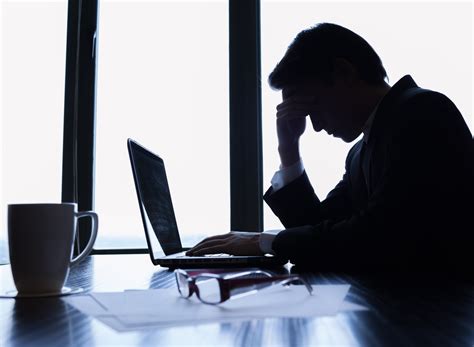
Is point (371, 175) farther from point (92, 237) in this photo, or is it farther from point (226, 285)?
point (226, 285)

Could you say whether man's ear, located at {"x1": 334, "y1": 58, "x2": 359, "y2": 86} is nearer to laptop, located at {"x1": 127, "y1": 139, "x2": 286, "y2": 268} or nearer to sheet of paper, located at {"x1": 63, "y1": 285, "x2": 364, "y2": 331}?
laptop, located at {"x1": 127, "y1": 139, "x2": 286, "y2": 268}

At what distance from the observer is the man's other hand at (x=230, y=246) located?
1.26 metres

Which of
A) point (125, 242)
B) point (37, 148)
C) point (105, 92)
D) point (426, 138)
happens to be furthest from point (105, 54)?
point (426, 138)

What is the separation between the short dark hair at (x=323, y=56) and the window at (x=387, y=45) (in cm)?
57

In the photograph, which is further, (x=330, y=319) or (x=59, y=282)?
(x=59, y=282)

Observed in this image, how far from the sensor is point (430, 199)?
1.16 m

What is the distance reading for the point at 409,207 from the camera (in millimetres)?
1131

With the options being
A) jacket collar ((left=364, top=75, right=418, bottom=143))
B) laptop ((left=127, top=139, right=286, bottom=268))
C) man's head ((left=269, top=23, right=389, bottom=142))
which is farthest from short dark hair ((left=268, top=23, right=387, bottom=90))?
laptop ((left=127, top=139, right=286, bottom=268))

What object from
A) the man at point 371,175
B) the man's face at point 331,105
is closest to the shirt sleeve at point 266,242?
the man at point 371,175

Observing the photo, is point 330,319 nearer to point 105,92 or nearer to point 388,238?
point 388,238

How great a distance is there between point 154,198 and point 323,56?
0.71m

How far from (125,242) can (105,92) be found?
72 centimetres

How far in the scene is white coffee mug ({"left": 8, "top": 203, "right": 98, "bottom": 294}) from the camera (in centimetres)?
68

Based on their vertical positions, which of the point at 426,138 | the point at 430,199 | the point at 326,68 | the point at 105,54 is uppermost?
the point at 105,54
